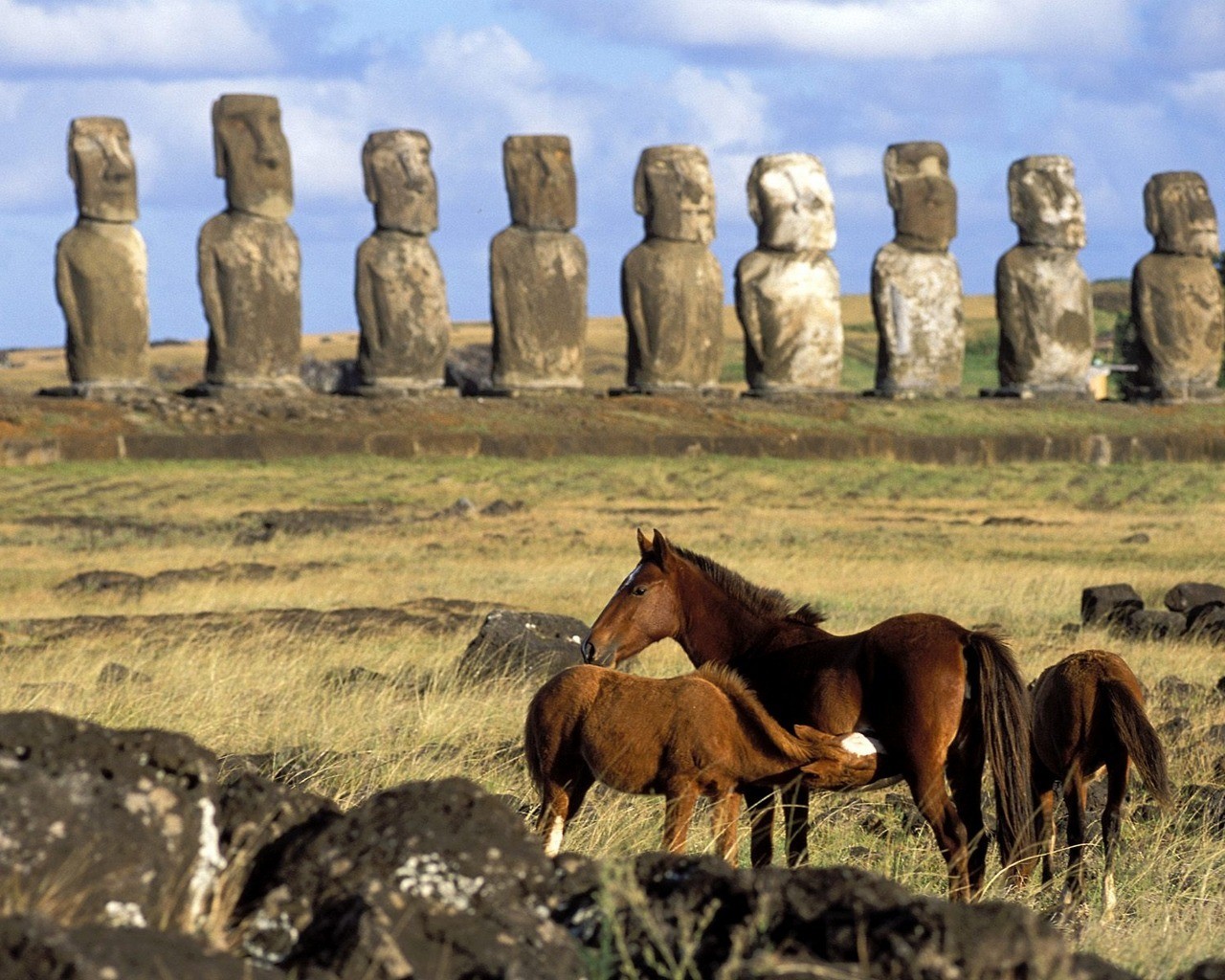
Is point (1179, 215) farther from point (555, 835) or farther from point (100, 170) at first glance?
point (555, 835)

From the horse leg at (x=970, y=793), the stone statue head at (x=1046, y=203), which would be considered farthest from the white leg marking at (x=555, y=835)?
the stone statue head at (x=1046, y=203)

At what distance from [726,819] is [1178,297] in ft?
110

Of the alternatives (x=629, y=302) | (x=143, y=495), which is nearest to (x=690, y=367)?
(x=629, y=302)

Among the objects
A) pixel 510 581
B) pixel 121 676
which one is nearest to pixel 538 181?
pixel 510 581

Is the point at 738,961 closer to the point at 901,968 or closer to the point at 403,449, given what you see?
the point at 901,968

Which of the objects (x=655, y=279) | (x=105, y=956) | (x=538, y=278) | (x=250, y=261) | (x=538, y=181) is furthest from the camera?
(x=655, y=279)

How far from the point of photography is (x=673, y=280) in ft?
112

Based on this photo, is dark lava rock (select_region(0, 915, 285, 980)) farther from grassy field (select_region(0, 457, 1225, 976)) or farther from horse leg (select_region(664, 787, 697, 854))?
grassy field (select_region(0, 457, 1225, 976))

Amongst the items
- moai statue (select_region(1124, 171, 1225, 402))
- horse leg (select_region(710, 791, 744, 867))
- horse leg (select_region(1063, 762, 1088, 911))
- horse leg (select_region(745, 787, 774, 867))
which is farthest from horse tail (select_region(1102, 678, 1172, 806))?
moai statue (select_region(1124, 171, 1225, 402))

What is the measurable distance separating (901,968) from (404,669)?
785 cm

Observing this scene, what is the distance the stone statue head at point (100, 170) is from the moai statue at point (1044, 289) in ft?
50.8

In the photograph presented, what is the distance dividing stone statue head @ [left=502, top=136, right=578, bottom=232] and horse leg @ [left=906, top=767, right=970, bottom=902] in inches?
1113

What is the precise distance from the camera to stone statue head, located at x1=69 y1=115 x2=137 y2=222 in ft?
101

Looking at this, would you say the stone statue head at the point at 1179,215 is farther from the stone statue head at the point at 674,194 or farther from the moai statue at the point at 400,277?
the moai statue at the point at 400,277
